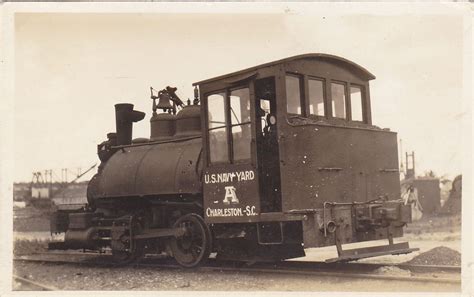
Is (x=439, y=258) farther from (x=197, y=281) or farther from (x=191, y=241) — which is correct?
(x=191, y=241)

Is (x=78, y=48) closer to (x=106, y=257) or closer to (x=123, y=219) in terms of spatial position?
(x=123, y=219)

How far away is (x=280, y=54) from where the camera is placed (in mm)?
10438

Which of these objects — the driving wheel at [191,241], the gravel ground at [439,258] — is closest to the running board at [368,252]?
the gravel ground at [439,258]

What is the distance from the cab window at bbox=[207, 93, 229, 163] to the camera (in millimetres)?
9773

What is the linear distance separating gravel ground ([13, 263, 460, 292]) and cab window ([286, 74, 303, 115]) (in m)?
2.68

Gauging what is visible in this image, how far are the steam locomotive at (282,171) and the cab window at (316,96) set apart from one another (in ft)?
0.06

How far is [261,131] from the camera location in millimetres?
9648

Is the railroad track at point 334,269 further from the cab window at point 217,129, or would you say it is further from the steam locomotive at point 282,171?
the cab window at point 217,129

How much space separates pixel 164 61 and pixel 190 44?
4.73 feet

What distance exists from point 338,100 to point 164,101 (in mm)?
4861

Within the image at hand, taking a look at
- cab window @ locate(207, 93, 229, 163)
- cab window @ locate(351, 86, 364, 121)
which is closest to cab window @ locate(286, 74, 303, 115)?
cab window @ locate(207, 93, 229, 163)

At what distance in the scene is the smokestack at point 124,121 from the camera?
13.6 m

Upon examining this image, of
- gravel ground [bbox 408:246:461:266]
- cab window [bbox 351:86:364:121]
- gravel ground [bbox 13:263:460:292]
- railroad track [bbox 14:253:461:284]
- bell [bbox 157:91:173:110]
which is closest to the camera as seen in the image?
gravel ground [bbox 13:263:460:292]

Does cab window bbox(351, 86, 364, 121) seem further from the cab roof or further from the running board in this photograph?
the running board
